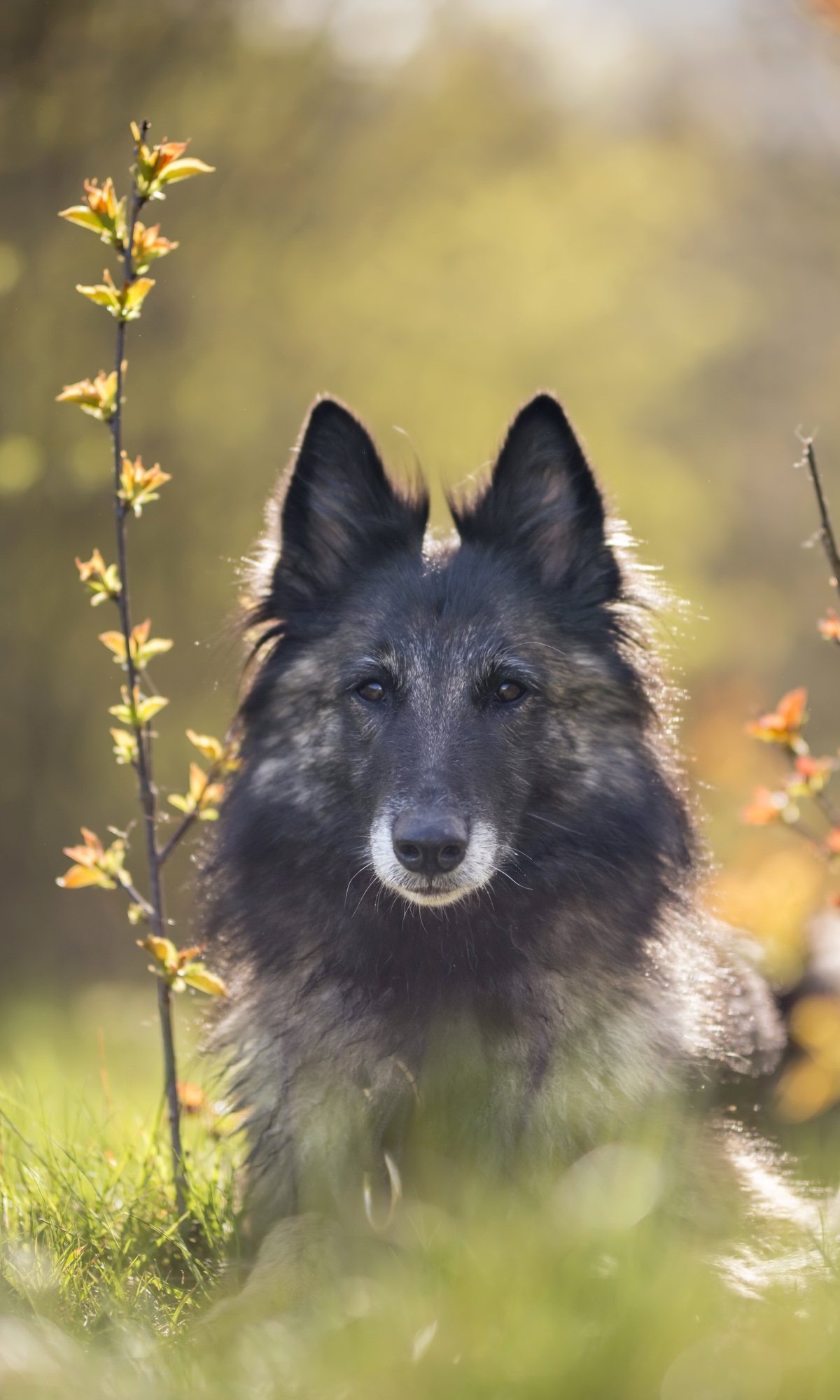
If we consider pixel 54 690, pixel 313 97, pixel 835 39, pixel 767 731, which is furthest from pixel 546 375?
pixel 767 731

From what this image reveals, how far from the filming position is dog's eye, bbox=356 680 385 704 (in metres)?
3.46

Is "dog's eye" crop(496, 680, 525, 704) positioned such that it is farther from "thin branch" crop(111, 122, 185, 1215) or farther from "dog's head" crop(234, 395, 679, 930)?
"thin branch" crop(111, 122, 185, 1215)

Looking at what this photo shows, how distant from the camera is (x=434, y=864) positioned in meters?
3.02

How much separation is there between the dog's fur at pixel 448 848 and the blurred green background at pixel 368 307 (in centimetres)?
543

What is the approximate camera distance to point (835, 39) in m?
4.41

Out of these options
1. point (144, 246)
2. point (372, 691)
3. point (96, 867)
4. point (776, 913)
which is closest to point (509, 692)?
point (372, 691)

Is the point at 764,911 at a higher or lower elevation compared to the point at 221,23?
lower

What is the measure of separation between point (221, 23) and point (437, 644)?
8.83 meters

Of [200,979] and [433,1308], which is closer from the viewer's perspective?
[433,1308]

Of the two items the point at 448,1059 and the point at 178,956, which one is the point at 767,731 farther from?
the point at 178,956

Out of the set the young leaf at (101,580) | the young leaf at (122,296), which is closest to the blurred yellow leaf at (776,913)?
the young leaf at (101,580)

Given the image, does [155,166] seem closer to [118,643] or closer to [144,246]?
[144,246]

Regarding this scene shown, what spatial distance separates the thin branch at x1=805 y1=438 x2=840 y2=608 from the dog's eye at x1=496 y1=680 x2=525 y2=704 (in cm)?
101

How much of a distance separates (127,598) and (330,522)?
720mm
